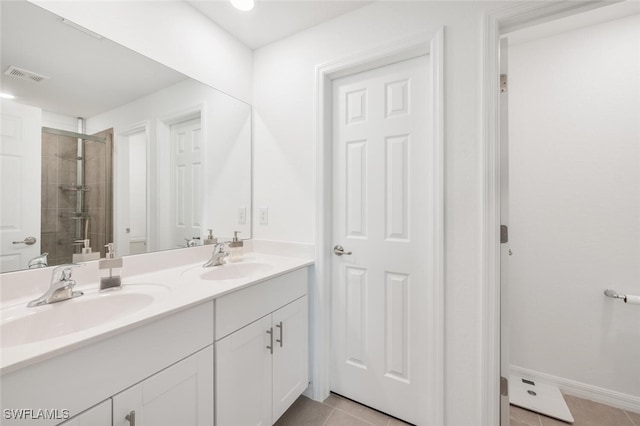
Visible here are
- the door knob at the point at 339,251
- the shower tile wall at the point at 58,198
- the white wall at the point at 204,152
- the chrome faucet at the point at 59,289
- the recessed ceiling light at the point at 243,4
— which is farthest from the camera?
the door knob at the point at 339,251

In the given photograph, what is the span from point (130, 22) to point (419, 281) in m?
2.02

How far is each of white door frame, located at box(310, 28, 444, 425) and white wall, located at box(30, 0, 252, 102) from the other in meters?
0.66

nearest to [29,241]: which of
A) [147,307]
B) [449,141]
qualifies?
[147,307]

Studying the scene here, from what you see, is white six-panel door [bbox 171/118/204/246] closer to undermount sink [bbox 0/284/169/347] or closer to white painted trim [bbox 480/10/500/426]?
undermount sink [bbox 0/284/169/347]

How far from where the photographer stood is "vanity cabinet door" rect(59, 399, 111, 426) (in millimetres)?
668

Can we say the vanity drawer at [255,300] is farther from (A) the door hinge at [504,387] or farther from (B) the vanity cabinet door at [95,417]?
(A) the door hinge at [504,387]

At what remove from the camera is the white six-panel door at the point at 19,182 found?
0.96 metres

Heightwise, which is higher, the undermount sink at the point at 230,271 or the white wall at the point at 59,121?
the white wall at the point at 59,121

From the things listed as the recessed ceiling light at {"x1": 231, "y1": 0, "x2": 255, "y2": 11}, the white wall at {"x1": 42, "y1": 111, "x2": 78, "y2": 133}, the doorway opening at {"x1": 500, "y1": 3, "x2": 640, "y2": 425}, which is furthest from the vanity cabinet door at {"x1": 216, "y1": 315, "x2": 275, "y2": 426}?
the recessed ceiling light at {"x1": 231, "y1": 0, "x2": 255, "y2": 11}

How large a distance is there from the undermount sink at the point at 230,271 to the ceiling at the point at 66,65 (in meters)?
0.92

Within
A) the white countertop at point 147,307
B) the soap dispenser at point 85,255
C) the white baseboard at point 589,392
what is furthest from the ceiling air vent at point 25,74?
the white baseboard at point 589,392

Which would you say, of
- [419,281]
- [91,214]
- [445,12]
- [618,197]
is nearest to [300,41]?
[445,12]

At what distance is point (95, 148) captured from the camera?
Result: 1209 mm

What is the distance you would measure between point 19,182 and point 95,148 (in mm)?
306
